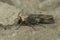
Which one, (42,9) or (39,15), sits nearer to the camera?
(39,15)

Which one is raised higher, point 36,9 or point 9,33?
point 36,9

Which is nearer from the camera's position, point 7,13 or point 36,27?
point 36,27

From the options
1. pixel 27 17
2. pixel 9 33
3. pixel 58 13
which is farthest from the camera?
pixel 58 13

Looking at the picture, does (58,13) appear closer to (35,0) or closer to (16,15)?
(35,0)

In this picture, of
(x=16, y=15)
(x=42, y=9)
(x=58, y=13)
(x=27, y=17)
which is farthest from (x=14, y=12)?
(x=58, y=13)

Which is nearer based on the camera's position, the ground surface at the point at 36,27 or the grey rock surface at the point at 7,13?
the ground surface at the point at 36,27

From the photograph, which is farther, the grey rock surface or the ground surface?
the grey rock surface

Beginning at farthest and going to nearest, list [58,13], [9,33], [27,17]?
1. [58,13]
2. [27,17]
3. [9,33]

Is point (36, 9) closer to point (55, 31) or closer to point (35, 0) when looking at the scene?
point (35, 0)
